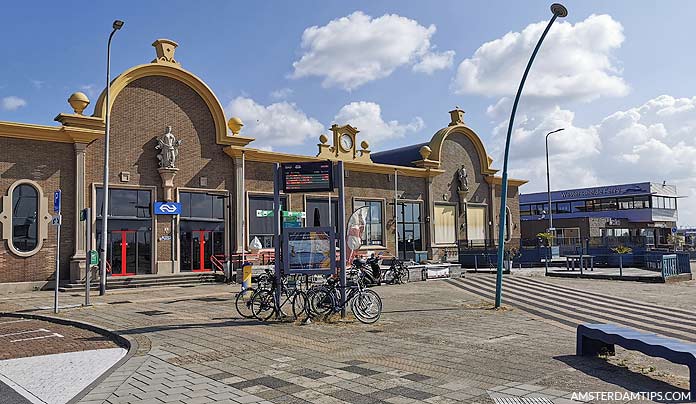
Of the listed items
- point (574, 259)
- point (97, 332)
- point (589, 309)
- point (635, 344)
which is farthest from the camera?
point (574, 259)

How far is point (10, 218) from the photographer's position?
75.8ft

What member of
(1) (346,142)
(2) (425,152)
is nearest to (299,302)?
(1) (346,142)

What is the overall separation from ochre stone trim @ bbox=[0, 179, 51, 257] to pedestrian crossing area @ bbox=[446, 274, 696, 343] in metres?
16.8

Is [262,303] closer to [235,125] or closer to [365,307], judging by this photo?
[365,307]

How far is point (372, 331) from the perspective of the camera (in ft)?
38.4

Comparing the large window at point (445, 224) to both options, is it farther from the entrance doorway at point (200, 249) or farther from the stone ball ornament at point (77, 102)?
the stone ball ornament at point (77, 102)

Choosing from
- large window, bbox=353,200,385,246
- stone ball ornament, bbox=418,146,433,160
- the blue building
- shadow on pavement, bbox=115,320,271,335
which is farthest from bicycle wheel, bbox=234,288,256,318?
the blue building

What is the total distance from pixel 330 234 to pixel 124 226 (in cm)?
1595

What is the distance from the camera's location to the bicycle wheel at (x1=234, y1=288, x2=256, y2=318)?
13812mm

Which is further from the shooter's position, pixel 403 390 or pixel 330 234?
pixel 330 234

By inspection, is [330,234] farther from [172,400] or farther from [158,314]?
[172,400]

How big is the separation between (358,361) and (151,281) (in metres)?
18.8

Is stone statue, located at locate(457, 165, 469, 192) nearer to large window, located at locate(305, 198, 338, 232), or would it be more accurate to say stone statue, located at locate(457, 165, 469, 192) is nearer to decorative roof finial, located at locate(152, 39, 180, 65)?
large window, located at locate(305, 198, 338, 232)

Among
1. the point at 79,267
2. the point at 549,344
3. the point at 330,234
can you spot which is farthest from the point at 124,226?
the point at 549,344
